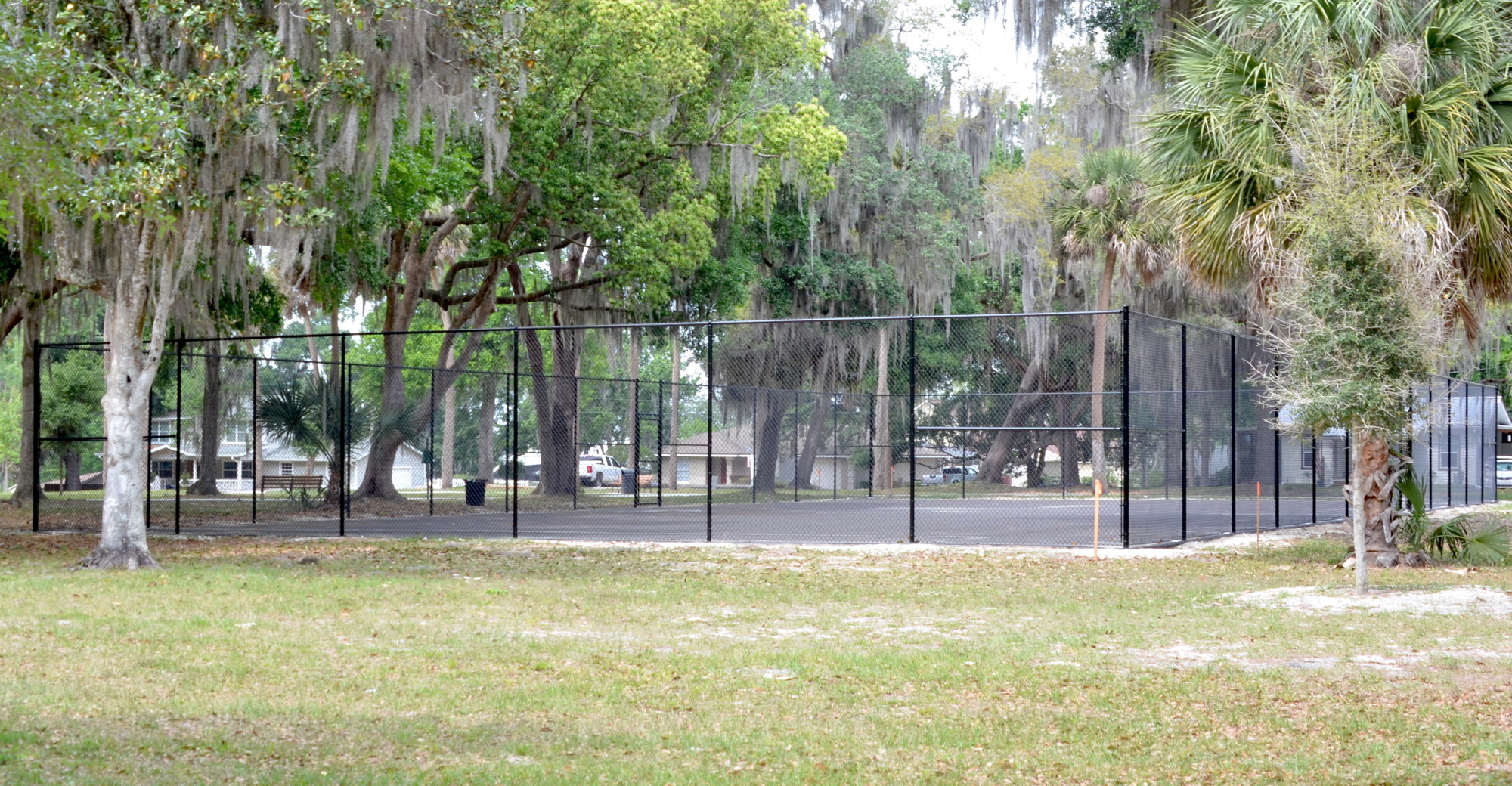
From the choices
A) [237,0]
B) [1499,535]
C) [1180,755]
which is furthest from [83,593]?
[1499,535]

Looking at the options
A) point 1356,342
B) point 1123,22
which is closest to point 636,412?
point 1123,22

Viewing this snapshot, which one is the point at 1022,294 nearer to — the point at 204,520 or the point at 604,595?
the point at 204,520

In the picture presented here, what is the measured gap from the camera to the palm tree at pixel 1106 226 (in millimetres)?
29484

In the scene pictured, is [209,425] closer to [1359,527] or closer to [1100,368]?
[1100,368]

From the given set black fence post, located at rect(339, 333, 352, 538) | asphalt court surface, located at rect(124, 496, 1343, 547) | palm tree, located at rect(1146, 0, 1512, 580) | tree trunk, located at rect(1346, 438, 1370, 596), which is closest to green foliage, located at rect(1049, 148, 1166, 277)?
asphalt court surface, located at rect(124, 496, 1343, 547)

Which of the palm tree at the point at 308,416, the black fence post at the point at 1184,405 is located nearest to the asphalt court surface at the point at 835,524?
the black fence post at the point at 1184,405

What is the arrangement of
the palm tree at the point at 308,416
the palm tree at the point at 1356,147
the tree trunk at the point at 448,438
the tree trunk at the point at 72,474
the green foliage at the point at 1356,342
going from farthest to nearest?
the tree trunk at the point at 448,438, the tree trunk at the point at 72,474, the palm tree at the point at 308,416, the palm tree at the point at 1356,147, the green foliage at the point at 1356,342

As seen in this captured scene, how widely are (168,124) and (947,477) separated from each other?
35158 millimetres

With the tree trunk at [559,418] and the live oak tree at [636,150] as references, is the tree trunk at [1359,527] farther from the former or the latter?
the tree trunk at [559,418]

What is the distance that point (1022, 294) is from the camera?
122 feet

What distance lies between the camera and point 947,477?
44438 millimetres

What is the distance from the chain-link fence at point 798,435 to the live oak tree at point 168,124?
10.0 feet

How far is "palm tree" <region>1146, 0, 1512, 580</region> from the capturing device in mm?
11648

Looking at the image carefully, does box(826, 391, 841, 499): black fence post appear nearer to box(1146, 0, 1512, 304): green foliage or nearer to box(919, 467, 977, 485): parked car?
box(919, 467, 977, 485): parked car
